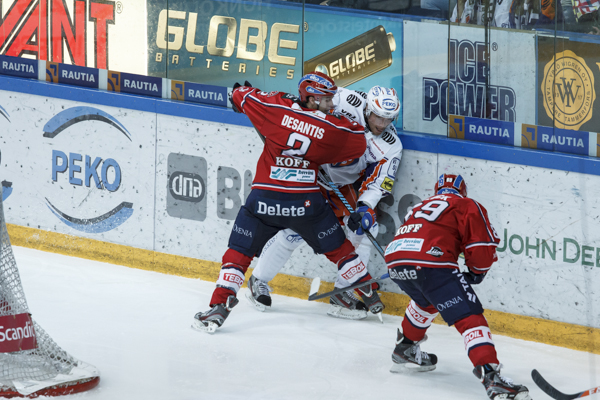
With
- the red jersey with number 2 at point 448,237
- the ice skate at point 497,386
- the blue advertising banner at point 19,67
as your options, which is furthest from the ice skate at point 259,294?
the blue advertising banner at point 19,67

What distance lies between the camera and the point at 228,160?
5301 millimetres

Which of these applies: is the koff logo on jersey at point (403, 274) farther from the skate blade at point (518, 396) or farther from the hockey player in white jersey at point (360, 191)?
the hockey player in white jersey at point (360, 191)

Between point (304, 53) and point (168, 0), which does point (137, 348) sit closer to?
point (304, 53)

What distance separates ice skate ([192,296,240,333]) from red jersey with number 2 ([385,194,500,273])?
1.04 m

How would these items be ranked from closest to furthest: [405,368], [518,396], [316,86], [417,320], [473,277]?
[518,396] → [473,277] → [417,320] → [405,368] → [316,86]

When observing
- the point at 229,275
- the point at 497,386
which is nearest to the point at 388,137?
the point at 229,275

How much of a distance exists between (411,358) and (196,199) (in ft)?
6.38

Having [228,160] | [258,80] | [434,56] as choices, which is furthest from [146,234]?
[434,56]

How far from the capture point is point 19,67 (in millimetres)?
6090

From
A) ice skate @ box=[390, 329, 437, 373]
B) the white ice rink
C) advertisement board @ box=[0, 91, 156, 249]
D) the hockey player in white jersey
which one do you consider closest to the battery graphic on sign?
the hockey player in white jersey

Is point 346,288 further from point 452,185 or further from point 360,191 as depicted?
point 452,185

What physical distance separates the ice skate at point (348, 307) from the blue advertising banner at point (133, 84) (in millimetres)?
1791

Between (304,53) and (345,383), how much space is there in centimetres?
221

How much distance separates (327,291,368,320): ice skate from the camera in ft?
15.8
